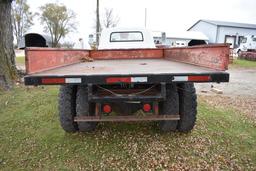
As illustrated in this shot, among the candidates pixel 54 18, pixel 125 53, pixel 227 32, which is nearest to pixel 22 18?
pixel 54 18

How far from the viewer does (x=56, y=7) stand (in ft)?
139

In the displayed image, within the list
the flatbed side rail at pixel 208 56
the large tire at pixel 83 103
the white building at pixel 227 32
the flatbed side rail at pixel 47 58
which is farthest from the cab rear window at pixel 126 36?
the white building at pixel 227 32

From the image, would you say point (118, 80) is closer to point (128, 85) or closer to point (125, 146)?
point (128, 85)

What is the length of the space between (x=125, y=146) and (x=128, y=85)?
3.50 ft

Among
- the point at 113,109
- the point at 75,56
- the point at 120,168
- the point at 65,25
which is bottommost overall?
the point at 120,168

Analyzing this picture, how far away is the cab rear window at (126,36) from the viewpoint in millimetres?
6656

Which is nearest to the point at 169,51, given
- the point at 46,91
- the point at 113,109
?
the point at 113,109

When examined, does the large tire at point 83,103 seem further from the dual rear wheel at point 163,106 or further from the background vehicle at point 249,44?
the background vehicle at point 249,44

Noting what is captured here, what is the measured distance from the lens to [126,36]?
6660 mm

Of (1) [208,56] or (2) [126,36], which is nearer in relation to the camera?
(1) [208,56]

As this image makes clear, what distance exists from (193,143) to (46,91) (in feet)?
14.9

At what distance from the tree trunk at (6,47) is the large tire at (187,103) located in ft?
17.2

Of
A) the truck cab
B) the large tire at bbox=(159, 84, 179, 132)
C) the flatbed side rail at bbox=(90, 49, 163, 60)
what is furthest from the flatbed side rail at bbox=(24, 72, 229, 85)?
the truck cab

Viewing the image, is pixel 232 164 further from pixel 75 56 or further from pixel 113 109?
pixel 75 56
